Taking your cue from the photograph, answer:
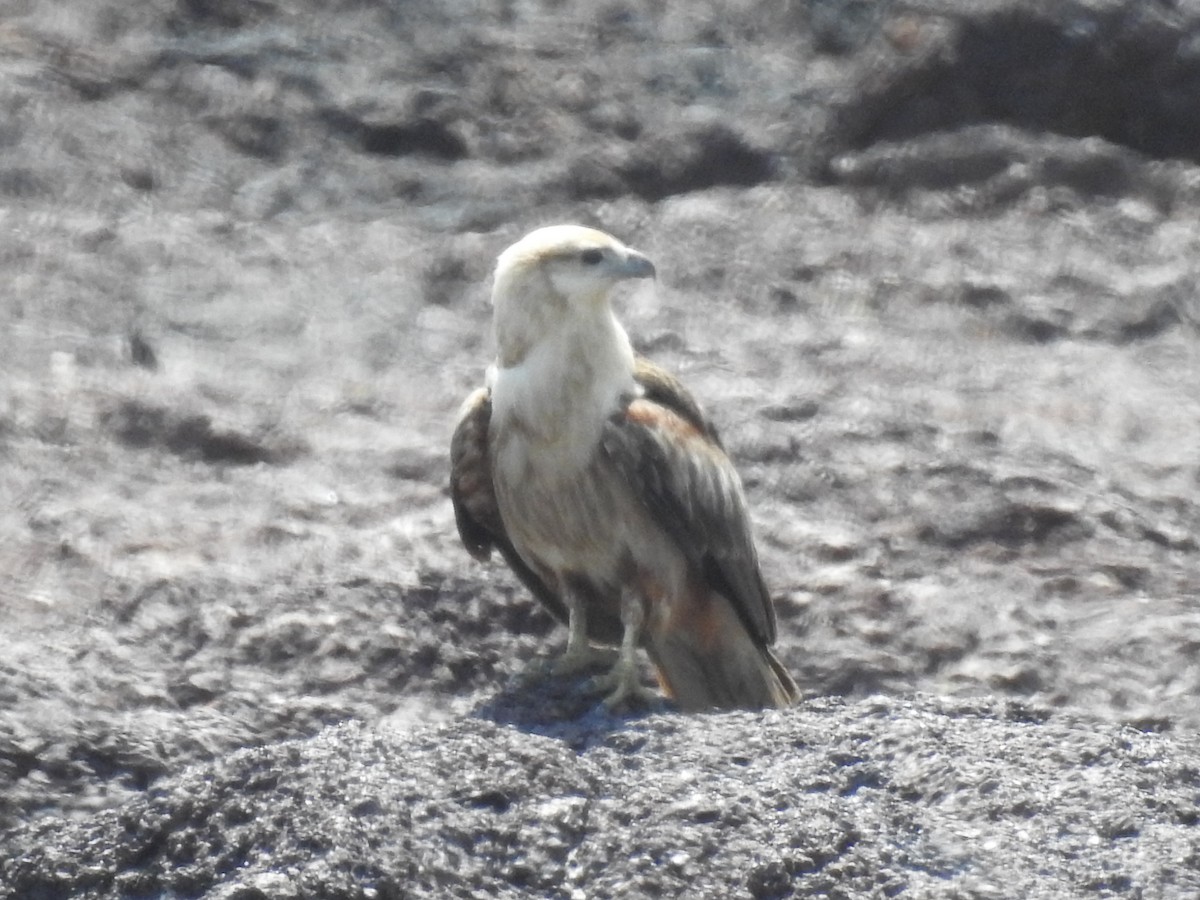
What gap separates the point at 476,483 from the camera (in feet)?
22.7

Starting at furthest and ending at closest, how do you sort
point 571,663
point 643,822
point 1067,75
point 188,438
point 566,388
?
point 1067,75
point 188,438
point 571,663
point 566,388
point 643,822

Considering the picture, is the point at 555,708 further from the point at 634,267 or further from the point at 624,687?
the point at 634,267

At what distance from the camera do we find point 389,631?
7.54 meters

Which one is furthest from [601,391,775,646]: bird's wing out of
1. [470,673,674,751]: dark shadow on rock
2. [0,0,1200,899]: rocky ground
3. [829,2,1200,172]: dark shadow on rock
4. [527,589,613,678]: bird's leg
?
[829,2,1200,172]: dark shadow on rock

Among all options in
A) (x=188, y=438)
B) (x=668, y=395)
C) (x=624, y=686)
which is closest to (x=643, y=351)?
(x=188, y=438)

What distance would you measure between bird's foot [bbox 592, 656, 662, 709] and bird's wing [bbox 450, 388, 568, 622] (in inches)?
25.9

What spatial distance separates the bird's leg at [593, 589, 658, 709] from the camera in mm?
6398

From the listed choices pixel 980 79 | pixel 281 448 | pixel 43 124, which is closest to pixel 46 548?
pixel 281 448

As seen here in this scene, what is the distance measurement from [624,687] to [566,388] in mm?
896

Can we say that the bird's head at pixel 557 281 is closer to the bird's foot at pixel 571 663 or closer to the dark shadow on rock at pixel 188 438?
the bird's foot at pixel 571 663

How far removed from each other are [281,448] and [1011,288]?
3254mm

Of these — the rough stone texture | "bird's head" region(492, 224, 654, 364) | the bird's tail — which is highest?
"bird's head" region(492, 224, 654, 364)

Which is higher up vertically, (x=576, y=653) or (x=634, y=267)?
(x=634, y=267)

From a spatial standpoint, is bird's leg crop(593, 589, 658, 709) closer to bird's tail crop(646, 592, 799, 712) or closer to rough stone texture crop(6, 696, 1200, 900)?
bird's tail crop(646, 592, 799, 712)
